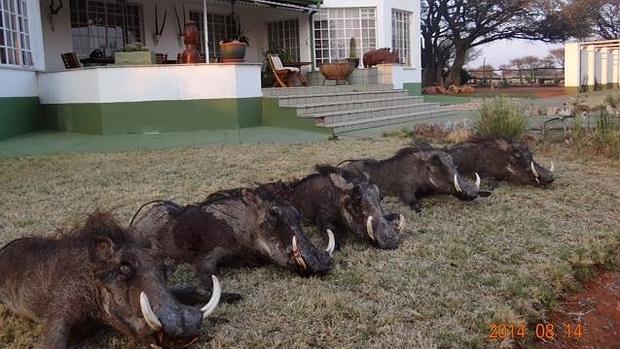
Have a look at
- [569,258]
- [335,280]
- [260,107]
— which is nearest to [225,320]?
[335,280]

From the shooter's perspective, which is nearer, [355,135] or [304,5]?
[355,135]

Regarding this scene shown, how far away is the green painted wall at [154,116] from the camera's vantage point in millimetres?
11445

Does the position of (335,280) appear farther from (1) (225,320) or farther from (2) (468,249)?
(2) (468,249)

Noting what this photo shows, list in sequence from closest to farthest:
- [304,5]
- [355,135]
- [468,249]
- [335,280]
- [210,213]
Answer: [335,280]
[210,213]
[468,249]
[355,135]
[304,5]

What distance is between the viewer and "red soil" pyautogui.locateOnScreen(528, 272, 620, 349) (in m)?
3.28

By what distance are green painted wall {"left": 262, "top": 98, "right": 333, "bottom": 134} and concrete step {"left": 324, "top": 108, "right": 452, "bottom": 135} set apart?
0.58 feet

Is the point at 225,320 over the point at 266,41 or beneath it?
beneath

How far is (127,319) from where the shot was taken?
281 cm

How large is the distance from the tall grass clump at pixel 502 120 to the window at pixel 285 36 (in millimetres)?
8839

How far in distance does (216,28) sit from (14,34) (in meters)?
6.34

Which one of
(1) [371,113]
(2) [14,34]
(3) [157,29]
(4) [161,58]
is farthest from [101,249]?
(3) [157,29]

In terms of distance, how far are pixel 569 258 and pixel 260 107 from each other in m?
8.92

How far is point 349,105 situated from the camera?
1336cm

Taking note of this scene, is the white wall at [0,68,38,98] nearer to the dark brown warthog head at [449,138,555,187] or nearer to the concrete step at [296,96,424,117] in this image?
the concrete step at [296,96,424,117]
